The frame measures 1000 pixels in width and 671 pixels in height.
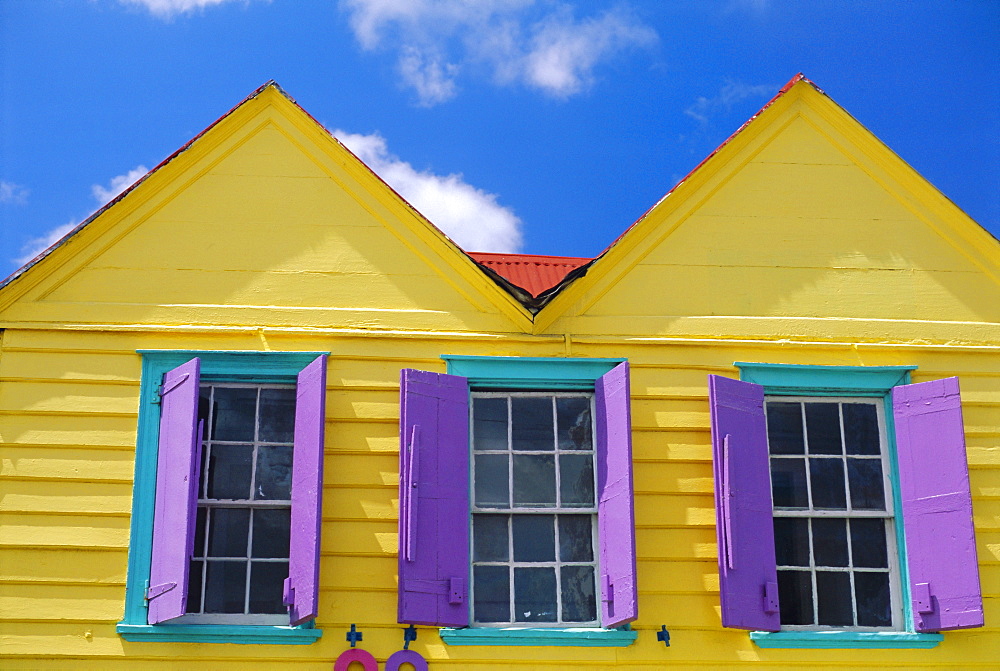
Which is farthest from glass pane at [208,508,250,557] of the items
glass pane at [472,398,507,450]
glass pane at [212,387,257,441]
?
glass pane at [472,398,507,450]

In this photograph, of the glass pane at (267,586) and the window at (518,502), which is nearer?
the window at (518,502)

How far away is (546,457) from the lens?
764 centimetres

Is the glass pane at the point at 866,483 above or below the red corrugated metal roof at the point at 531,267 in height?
below

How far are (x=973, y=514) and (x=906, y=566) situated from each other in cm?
63

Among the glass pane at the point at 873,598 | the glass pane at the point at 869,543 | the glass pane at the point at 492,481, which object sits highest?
the glass pane at the point at 492,481

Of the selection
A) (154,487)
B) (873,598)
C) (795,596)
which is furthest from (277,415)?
(873,598)

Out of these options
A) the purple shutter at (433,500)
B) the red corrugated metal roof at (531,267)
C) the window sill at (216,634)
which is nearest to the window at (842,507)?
the purple shutter at (433,500)

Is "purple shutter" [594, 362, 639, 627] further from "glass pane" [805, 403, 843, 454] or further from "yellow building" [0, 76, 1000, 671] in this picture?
"glass pane" [805, 403, 843, 454]

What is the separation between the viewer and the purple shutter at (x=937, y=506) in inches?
285

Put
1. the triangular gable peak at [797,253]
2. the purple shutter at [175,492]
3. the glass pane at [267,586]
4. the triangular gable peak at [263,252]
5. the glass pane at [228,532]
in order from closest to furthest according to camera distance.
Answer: the purple shutter at [175,492] < the glass pane at [267,586] < the glass pane at [228,532] < the triangular gable peak at [263,252] < the triangular gable peak at [797,253]

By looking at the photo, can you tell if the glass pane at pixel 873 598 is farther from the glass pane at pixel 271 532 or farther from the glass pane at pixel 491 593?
the glass pane at pixel 271 532

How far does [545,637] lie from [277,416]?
2367 millimetres

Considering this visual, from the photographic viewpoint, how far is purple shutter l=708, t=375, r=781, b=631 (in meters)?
7.09

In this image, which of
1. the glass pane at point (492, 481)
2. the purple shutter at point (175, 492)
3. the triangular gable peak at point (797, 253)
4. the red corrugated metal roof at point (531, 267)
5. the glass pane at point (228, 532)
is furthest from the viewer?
the red corrugated metal roof at point (531, 267)
